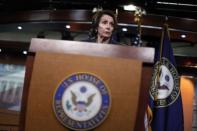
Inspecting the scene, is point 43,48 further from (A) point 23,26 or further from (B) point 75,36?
(B) point 75,36

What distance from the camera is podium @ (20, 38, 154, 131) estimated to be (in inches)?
51.3

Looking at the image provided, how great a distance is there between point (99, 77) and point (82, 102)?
0.38ft

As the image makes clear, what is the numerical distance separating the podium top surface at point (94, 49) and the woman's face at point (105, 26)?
0.48 m

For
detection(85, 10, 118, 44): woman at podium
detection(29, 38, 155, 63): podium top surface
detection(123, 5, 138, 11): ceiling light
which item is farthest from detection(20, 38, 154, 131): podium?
detection(123, 5, 138, 11): ceiling light

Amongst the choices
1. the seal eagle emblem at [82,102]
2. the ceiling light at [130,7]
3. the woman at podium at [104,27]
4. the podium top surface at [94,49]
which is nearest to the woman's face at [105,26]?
the woman at podium at [104,27]

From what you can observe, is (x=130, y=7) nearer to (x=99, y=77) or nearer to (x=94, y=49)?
(x=94, y=49)

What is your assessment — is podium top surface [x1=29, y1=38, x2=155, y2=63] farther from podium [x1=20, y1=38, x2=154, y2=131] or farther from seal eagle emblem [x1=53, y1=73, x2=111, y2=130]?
seal eagle emblem [x1=53, y1=73, x2=111, y2=130]

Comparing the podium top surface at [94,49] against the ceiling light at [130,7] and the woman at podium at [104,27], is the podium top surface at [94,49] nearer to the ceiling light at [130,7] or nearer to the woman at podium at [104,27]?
the woman at podium at [104,27]

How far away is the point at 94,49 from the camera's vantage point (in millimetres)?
1397

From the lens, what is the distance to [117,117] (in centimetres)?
130

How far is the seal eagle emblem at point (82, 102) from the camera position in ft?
4.23

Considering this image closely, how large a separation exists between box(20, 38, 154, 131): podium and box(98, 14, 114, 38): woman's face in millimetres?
494

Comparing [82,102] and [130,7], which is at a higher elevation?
[130,7]

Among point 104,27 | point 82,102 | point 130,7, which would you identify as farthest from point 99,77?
point 130,7
